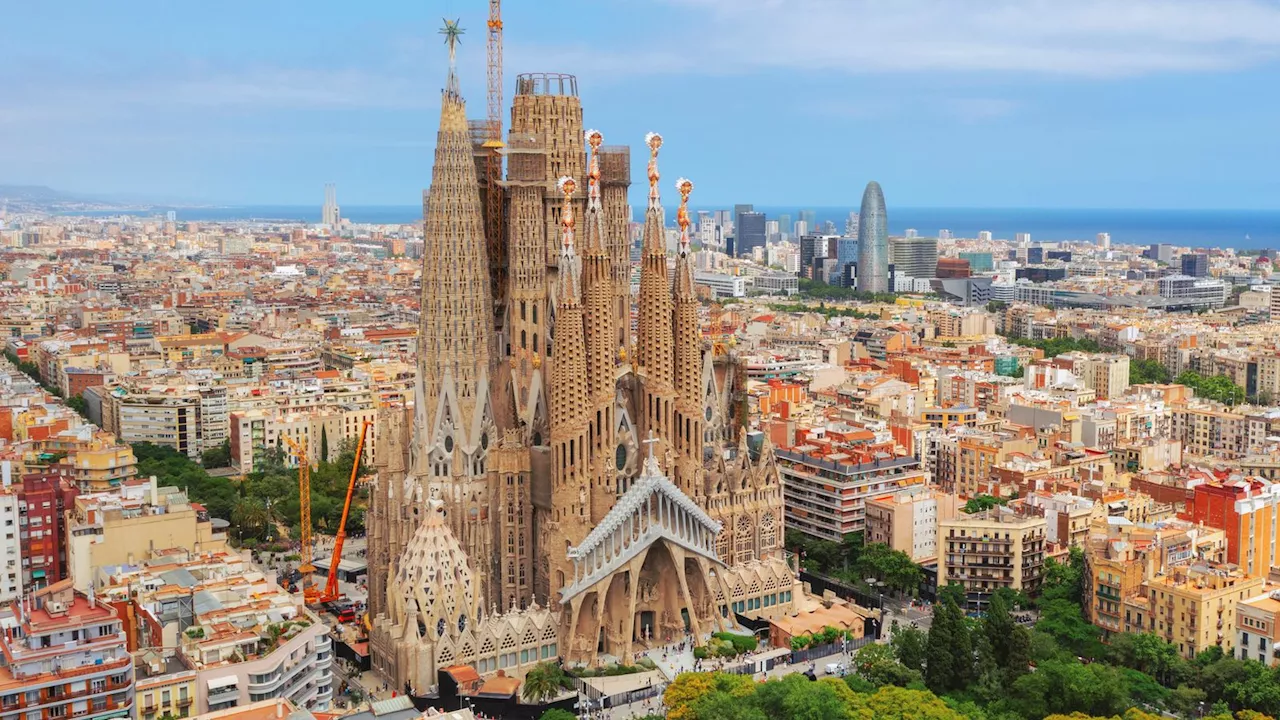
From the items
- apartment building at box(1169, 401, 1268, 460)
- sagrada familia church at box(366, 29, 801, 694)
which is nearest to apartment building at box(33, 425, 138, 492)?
sagrada familia church at box(366, 29, 801, 694)

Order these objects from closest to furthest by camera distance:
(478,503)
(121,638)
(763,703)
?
(121,638) < (763,703) < (478,503)

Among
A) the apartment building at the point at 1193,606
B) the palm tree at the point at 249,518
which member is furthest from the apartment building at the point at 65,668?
the apartment building at the point at 1193,606

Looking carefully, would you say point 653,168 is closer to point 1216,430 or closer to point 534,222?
point 534,222

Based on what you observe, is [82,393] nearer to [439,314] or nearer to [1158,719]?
[439,314]

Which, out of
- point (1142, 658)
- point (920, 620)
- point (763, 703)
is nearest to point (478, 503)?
point (763, 703)

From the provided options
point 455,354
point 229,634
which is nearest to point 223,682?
point 229,634
